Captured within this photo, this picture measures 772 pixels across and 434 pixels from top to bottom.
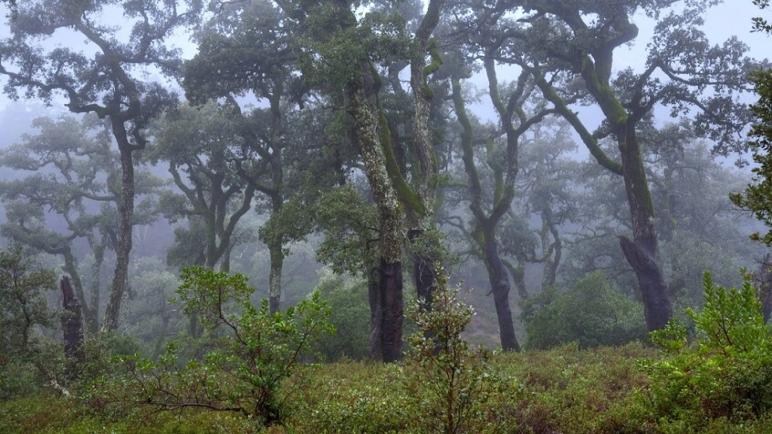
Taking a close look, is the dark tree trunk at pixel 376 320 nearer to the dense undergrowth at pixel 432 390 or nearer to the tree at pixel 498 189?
the dense undergrowth at pixel 432 390

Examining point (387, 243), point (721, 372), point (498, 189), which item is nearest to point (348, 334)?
point (387, 243)

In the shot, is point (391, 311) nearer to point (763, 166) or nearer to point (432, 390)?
point (432, 390)

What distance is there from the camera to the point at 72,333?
14.3m

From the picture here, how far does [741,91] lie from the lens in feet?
61.3

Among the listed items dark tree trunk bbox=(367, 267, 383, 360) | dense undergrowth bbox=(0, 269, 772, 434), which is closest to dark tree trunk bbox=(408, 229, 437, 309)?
dark tree trunk bbox=(367, 267, 383, 360)

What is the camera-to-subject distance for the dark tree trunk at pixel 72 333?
1328 cm

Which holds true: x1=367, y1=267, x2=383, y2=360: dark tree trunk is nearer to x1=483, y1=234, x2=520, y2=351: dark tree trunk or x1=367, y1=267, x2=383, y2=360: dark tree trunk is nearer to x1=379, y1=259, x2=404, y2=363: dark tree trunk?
x1=379, y1=259, x2=404, y2=363: dark tree trunk

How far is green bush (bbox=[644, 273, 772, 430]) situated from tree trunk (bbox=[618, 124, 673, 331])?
11.3 m

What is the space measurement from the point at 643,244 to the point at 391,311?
9.11 meters

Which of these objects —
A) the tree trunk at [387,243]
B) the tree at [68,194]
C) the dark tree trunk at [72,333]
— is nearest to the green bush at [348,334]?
the tree trunk at [387,243]

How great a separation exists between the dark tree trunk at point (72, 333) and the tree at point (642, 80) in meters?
16.4

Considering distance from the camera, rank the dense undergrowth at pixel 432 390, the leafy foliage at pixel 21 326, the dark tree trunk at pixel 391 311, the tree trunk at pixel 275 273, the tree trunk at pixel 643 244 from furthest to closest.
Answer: the tree trunk at pixel 275 273
the tree trunk at pixel 643 244
the dark tree trunk at pixel 391 311
the leafy foliage at pixel 21 326
the dense undergrowth at pixel 432 390

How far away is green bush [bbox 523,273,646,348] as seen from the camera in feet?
67.1

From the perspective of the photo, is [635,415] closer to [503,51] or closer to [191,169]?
[503,51]
